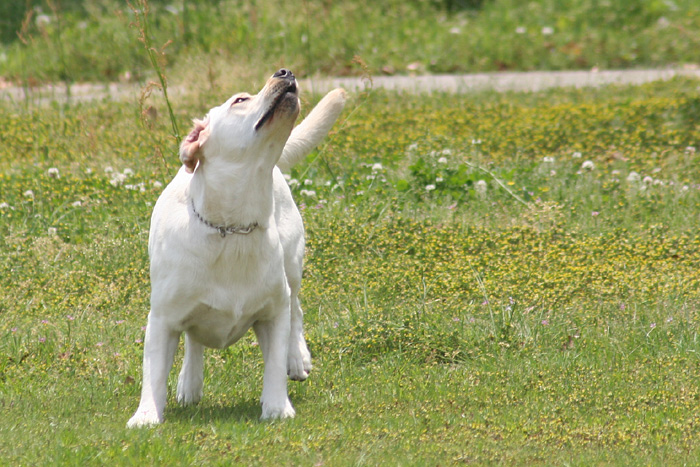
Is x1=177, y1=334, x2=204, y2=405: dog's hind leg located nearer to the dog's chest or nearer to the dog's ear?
the dog's chest

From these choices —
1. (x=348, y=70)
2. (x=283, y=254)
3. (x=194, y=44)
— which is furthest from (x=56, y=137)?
(x=283, y=254)

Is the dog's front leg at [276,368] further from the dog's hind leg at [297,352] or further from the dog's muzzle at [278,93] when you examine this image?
the dog's muzzle at [278,93]

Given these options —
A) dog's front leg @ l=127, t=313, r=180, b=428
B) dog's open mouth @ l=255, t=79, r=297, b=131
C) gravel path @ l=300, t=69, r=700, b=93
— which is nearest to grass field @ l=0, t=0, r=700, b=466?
dog's front leg @ l=127, t=313, r=180, b=428

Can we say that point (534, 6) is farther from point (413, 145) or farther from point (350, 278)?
point (350, 278)

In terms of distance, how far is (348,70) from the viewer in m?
11.8

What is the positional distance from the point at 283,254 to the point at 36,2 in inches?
430

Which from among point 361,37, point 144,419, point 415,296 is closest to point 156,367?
point 144,419

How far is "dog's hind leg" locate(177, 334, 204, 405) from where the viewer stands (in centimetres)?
472

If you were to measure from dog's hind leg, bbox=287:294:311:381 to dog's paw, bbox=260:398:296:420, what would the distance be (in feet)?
1.51

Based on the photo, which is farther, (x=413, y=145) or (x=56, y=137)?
(x=56, y=137)

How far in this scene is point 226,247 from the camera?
4203 millimetres

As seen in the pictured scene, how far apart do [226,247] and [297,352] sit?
89cm

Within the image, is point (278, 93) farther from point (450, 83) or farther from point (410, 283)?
point (450, 83)

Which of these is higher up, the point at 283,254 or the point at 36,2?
the point at 283,254
